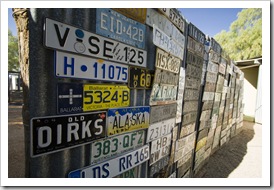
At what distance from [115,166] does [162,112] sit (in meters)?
0.97

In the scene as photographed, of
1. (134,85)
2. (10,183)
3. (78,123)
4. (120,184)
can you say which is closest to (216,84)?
(134,85)

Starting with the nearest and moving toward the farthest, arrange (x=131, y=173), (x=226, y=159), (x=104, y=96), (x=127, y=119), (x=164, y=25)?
(x=104, y=96) → (x=127, y=119) → (x=131, y=173) → (x=164, y=25) → (x=226, y=159)

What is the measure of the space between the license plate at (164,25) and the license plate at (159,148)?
4.67 ft

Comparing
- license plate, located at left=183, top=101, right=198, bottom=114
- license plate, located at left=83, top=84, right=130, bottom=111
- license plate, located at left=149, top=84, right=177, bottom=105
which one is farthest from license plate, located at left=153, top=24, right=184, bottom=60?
license plate, located at left=183, top=101, right=198, bottom=114

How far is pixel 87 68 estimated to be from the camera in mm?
1400

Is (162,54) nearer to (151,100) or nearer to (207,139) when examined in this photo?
(151,100)

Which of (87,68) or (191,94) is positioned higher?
(87,68)

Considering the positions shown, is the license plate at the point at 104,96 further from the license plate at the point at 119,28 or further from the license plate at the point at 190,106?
the license plate at the point at 190,106

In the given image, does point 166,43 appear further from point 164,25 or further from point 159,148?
point 159,148

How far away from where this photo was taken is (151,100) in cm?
215

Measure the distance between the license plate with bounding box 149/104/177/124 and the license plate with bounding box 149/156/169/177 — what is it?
625mm

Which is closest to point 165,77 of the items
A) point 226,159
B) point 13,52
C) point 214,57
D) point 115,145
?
point 115,145

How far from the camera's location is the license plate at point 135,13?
1.65m

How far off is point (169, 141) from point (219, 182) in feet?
2.69
